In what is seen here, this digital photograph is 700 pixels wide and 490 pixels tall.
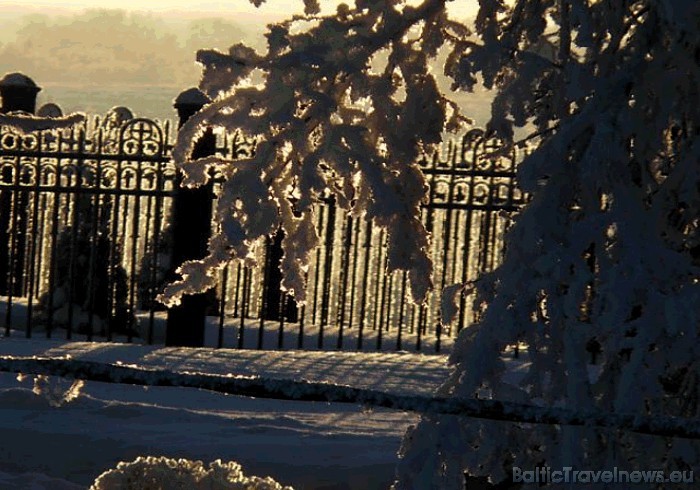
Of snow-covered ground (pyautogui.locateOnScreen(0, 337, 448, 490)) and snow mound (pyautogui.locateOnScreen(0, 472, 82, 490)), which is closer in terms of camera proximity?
snow mound (pyautogui.locateOnScreen(0, 472, 82, 490))

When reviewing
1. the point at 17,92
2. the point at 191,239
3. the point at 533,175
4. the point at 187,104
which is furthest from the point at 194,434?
the point at 17,92

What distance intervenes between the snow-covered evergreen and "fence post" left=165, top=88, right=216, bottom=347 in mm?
5622

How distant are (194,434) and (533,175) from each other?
3.18 m

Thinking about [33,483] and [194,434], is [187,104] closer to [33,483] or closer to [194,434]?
[194,434]

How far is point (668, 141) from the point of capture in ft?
17.9

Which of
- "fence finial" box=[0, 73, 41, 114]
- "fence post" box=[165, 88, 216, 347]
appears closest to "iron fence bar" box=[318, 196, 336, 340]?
"fence post" box=[165, 88, 216, 347]

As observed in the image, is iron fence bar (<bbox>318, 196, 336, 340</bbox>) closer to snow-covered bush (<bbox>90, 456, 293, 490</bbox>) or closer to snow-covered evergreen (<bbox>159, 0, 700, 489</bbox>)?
Result: snow-covered evergreen (<bbox>159, 0, 700, 489</bbox>)

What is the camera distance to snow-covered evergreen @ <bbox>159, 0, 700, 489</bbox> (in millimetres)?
4621

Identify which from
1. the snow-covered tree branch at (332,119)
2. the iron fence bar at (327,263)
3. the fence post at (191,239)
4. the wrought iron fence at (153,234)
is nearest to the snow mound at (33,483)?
the snow-covered tree branch at (332,119)

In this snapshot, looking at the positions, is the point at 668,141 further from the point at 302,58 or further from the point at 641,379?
the point at 302,58

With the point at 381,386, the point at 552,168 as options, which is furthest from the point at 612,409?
the point at 381,386

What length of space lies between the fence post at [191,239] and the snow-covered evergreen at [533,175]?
18.4ft

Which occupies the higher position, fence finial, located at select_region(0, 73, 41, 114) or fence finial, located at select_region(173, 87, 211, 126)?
fence finial, located at select_region(0, 73, 41, 114)

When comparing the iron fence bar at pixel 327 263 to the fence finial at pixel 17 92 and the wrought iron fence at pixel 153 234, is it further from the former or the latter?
the fence finial at pixel 17 92
